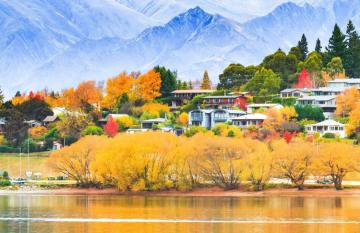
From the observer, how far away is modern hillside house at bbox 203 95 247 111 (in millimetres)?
149625

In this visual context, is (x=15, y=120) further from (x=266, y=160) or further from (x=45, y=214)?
(x=45, y=214)

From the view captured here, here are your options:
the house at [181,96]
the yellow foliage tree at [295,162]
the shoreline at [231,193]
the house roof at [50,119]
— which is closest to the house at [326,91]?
the house at [181,96]

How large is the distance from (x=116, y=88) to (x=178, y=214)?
83.1 m

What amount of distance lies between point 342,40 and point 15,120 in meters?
54.5

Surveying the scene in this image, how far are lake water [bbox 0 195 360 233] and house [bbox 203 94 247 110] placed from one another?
166ft

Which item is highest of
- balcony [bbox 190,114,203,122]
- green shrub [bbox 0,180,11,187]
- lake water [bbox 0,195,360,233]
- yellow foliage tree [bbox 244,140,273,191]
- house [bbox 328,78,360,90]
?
house [bbox 328,78,360,90]

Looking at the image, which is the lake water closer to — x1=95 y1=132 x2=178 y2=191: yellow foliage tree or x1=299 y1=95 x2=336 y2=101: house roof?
x1=95 y1=132 x2=178 y2=191: yellow foliage tree

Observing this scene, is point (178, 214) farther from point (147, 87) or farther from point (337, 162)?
point (147, 87)

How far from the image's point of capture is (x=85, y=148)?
111438mm

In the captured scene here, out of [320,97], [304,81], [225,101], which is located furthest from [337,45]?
[225,101]

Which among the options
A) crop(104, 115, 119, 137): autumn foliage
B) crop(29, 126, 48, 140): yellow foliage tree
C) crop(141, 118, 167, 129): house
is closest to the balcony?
crop(141, 118, 167, 129): house

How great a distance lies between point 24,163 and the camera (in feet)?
424

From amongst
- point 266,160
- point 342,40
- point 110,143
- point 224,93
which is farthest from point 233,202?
point 342,40

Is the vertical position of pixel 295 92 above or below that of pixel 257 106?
above
